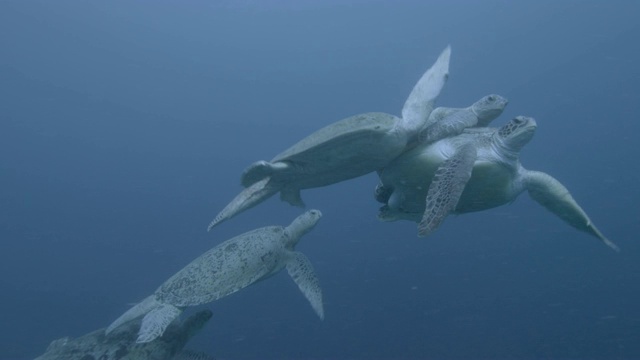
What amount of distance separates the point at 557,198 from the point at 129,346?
15.1 feet

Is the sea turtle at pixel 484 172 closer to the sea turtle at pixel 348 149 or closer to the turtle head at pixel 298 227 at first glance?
the sea turtle at pixel 348 149

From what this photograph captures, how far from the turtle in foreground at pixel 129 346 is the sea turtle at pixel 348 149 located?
132 cm

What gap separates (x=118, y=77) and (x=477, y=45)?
30.2 m

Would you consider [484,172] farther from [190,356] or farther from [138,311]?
[138,311]

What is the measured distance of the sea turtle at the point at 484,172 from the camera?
173 inches

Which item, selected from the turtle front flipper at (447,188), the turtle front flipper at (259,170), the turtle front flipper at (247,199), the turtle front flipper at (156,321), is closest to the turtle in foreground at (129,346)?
the turtle front flipper at (156,321)

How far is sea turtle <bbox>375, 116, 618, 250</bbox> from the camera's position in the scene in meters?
4.41

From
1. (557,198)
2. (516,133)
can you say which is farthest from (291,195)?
(557,198)

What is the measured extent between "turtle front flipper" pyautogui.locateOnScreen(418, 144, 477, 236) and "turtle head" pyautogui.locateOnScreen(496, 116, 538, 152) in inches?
15.2

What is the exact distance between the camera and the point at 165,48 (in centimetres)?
3897

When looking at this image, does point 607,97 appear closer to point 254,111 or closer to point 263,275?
point 254,111

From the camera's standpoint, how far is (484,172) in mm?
4535

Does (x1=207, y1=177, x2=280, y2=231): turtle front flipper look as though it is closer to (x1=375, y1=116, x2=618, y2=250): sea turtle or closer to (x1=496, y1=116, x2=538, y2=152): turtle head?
(x1=375, y1=116, x2=618, y2=250): sea turtle

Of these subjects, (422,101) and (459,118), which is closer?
(422,101)
